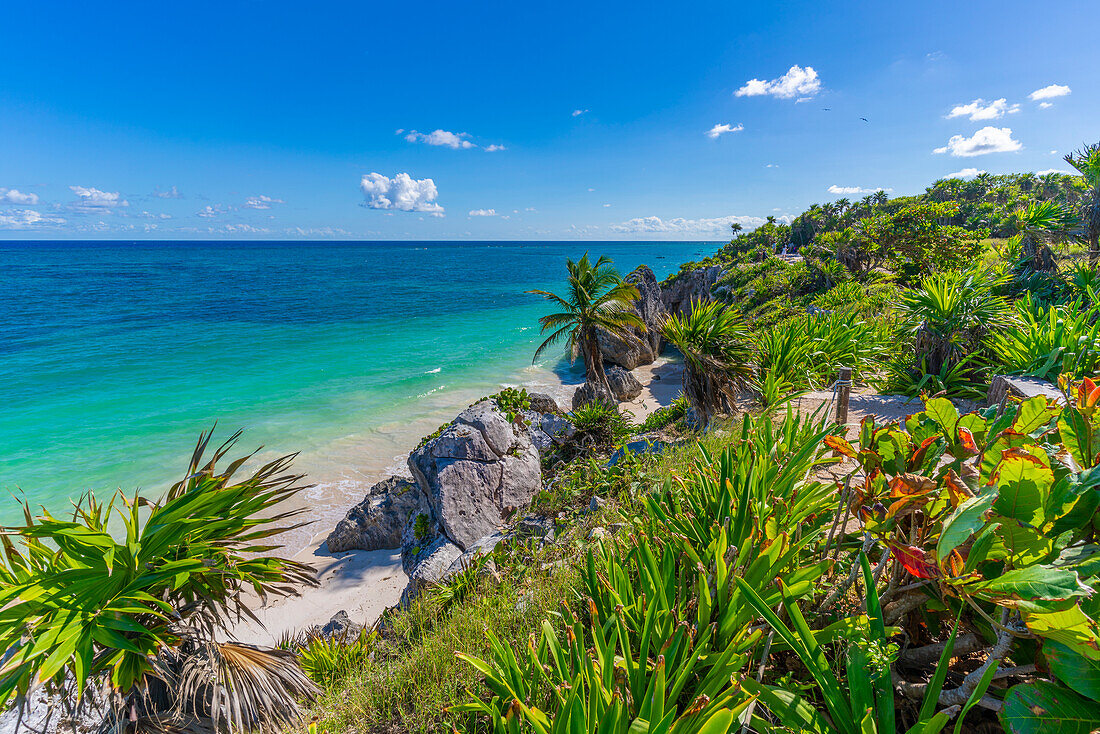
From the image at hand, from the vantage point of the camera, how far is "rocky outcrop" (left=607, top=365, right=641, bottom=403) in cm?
2014

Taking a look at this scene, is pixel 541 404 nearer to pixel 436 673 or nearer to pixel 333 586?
pixel 333 586

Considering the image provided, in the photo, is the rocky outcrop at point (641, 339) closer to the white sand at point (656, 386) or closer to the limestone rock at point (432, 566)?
the white sand at point (656, 386)

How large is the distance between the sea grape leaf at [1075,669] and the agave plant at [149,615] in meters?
3.67

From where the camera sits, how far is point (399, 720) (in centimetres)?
305

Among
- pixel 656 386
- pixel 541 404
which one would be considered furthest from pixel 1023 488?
pixel 656 386

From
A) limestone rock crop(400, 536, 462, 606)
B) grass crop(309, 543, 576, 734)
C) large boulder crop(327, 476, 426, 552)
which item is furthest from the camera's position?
large boulder crop(327, 476, 426, 552)

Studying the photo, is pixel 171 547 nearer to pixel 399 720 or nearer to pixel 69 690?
pixel 69 690

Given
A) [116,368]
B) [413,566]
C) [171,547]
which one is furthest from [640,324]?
[116,368]

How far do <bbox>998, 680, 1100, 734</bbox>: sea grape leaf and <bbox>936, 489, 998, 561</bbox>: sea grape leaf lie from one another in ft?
1.49

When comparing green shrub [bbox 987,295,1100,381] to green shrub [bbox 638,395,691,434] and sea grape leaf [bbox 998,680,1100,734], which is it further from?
sea grape leaf [bbox 998,680,1100,734]

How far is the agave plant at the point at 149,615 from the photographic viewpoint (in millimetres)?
2504

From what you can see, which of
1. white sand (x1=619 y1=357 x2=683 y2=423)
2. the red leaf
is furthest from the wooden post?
white sand (x1=619 y1=357 x2=683 y2=423)

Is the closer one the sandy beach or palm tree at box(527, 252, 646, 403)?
the sandy beach

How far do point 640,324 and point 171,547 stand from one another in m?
14.2
